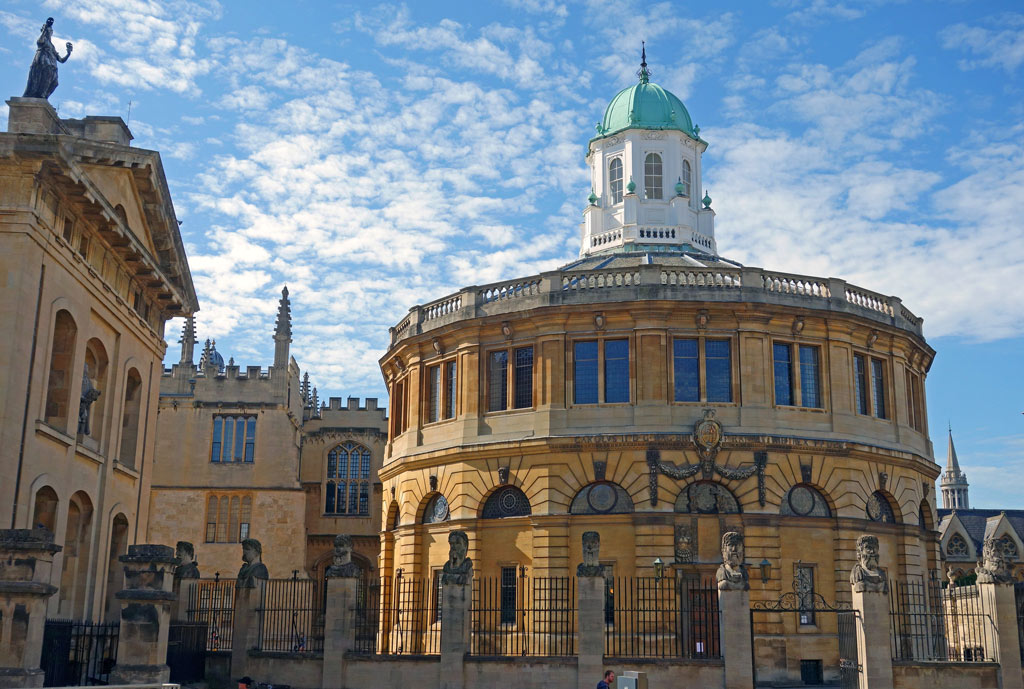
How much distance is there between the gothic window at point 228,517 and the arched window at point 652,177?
26.3 meters

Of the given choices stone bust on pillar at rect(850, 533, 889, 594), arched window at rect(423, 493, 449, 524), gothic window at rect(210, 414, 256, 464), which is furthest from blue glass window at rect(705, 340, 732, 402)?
gothic window at rect(210, 414, 256, 464)

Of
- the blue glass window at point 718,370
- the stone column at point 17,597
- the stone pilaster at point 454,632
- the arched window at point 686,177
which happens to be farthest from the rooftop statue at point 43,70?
the arched window at point 686,177

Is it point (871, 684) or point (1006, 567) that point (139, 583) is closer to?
point (871, 684)

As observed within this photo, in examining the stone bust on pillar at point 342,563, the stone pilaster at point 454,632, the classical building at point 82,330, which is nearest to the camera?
the classical building at point 82,330

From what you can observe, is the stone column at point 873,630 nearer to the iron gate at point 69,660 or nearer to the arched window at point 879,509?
the arched window at point 879,509

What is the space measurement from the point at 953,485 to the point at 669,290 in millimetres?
102514

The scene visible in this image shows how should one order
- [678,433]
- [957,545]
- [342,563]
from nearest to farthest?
[342,563] < [678,433] < [957,545]

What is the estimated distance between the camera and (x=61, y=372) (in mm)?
25391

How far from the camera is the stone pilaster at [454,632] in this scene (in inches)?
1026

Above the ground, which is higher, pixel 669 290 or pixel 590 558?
pixel 669 290

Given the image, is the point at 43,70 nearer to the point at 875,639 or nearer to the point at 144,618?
the point at 144,618

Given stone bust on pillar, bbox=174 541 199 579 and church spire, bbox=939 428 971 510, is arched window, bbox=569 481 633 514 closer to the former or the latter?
stone bust on pillar, bbox=174 541 199 579

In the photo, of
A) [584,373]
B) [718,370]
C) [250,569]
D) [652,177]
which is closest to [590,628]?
[250,569]

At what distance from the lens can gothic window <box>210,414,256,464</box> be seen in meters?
58.2
